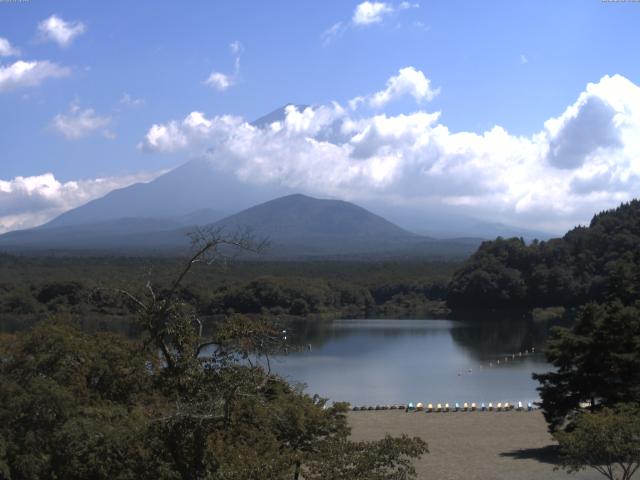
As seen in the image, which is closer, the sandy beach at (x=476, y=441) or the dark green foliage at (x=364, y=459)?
the dark green foliage at (x=364, y=459)

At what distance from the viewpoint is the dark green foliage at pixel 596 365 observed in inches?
559

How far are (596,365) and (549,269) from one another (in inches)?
1715

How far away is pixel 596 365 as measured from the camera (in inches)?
575

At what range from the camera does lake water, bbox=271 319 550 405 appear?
25.6 m

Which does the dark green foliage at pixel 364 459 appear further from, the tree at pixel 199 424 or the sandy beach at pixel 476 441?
the sandy beach at pixel 476 441

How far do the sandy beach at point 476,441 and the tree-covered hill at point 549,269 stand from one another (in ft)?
117

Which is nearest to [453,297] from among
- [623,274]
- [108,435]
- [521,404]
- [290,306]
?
[290,306]

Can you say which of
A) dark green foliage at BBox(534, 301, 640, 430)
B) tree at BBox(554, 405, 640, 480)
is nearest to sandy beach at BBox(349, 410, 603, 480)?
dark green foliage at BBox(534, 301, 640, 430)

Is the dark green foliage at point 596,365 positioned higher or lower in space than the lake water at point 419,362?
higher

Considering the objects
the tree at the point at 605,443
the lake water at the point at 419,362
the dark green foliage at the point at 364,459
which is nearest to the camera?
the dark green foliage at the point at 364,459

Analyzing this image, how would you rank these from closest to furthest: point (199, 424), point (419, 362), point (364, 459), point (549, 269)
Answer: point (199, 424)
point (364, 459)
point (419, 362)
point (549, 269)

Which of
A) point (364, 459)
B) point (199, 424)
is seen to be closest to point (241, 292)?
point (364, 459)

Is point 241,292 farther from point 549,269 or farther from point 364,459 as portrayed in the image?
point 364,459

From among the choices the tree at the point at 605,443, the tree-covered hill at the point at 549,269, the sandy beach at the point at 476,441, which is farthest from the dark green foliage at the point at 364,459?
the tree-covered hill at the point at 549,269
